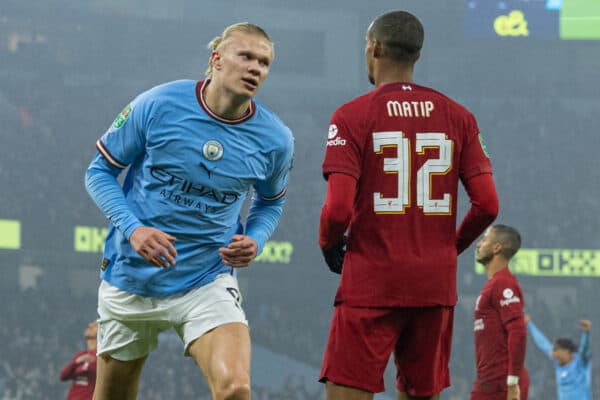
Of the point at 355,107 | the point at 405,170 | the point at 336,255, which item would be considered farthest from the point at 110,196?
the point at 405,170

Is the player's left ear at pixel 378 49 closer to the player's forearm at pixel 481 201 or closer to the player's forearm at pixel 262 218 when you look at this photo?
the player's forearm at pixel 481 201

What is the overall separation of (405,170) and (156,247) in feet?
2.88

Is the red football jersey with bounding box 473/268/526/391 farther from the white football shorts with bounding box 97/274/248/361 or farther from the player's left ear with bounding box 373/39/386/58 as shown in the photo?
the player's left ear with bounding box 373/39/386/58

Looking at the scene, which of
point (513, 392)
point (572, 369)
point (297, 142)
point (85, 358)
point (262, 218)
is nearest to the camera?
point (262, 218)

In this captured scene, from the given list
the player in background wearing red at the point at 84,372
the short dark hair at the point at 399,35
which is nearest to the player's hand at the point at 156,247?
the short dark hair at the point at 399,35

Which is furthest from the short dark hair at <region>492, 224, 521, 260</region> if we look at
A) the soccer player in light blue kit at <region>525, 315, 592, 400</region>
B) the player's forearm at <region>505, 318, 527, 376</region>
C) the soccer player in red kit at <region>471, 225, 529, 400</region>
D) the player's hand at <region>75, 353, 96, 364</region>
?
the soccer player in light blue kit at <region>525, 315, 592, 400</region>

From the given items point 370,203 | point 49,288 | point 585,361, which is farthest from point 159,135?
point 49,288

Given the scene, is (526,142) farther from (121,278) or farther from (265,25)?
(121,278)

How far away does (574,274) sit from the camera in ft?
80.6

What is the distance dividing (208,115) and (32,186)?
2280 centimetres

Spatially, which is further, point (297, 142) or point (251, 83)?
point (297, 142)

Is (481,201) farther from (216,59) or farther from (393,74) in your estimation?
(216,59)

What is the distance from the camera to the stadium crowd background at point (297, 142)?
921 inches

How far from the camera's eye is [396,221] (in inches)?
114
